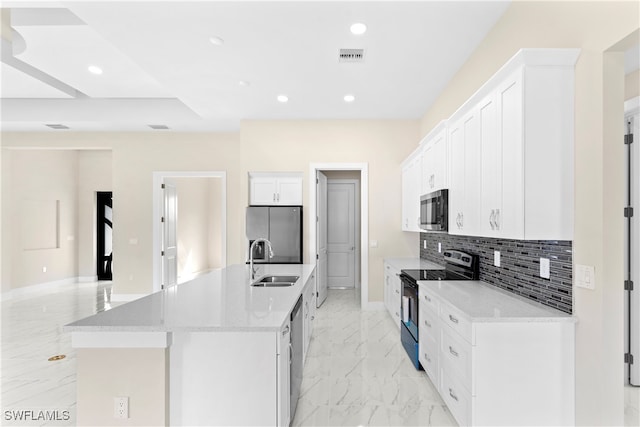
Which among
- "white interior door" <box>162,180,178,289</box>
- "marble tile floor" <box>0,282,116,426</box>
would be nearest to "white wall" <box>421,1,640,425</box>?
"marble tile floor" <box>0,282,116,426</box>

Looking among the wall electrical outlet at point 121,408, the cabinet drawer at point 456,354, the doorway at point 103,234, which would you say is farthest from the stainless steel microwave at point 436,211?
the doorway at point 103,234

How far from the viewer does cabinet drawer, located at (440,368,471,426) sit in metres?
2.07

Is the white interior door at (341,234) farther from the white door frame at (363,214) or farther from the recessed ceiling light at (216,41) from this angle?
the recessed ceiling light at (216,41)

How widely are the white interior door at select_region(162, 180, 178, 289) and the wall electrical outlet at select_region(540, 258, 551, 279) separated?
6.18 meters

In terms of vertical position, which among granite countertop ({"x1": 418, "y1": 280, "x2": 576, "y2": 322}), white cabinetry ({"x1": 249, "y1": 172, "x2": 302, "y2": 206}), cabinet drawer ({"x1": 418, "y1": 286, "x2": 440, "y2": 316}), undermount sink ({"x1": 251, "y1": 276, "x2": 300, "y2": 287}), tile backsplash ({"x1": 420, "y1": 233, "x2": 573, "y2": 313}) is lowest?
cabinet drawer ({"x1": 418, "y1": 286, "x2": 440, "y2": 316})

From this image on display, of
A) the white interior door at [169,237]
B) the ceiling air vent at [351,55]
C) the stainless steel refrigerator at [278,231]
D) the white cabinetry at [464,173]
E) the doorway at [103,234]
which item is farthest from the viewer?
the doorway at [103,234]

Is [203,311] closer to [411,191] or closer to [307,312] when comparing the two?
[307,312]

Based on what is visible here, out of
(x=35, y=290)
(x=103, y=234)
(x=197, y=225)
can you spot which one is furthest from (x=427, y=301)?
(x=103, y=234)

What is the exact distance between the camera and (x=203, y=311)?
209 centimetres

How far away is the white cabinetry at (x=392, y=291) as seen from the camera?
14.1ft

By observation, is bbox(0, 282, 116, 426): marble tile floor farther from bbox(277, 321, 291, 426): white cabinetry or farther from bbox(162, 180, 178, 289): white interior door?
bbox(277, 321, 291, 426): white cabinetry

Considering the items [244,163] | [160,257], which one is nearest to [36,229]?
[160,257]

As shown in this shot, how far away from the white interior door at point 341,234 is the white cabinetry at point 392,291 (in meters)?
2.27

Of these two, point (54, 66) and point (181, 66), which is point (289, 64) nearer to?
point (181, 66)
